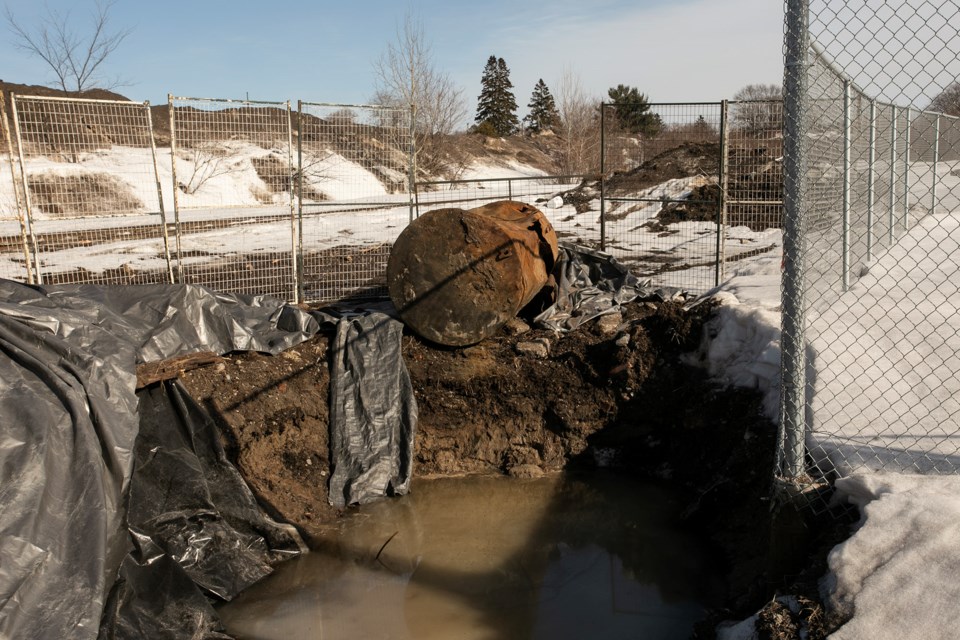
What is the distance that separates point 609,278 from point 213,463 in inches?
181

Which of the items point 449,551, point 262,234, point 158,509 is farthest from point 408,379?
point 262,234

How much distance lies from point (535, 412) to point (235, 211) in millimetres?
13402

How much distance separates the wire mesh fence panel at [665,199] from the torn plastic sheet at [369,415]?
158 inches

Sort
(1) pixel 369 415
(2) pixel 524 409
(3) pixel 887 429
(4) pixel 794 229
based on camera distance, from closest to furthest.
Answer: (4) pixel 794 229, (3) pixel 887 429, (1) pixel 369 415, (2) pixel 524 409

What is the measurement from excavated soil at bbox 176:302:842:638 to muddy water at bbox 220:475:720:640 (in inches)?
11.6

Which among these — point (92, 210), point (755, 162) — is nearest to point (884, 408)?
point (755, 162)

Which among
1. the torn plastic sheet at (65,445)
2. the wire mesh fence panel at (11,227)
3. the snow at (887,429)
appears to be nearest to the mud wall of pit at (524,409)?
the snow at (887,429)

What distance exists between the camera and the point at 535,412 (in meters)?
7.12

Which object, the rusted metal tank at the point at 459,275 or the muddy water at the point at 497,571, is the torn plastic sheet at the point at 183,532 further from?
the rusted metal tank at the point at 459,275

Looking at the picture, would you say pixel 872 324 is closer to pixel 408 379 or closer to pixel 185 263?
pixel 408 379

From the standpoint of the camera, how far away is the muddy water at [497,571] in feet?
16.0

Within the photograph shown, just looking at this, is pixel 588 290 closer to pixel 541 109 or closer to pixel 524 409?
pixel 524 409

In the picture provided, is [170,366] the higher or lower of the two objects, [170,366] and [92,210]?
the lower

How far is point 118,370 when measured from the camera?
202 inches
